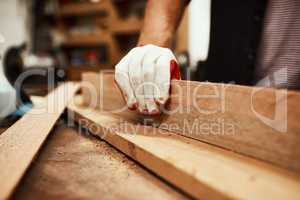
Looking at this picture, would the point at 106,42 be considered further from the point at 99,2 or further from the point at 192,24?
the point at 192,24

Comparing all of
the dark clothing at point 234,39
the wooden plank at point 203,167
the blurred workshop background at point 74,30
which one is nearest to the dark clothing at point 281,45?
the dark clothing at point 234,39

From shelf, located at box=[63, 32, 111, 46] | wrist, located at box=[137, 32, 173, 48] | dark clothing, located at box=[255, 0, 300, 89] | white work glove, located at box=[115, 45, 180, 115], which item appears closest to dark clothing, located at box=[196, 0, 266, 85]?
dark clothing, located at box=[255, 0, 300, 89]

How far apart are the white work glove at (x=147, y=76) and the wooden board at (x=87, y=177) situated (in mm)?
152

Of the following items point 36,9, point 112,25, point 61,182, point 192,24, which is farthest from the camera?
point 36,9

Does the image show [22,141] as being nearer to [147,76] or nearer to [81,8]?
[147,76]

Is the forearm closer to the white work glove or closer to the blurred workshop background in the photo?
the white work glove

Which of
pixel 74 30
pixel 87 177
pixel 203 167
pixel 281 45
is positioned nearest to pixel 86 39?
pixel 74 30

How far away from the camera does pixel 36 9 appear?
129 inches

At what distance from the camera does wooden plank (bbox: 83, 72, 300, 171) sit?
52cm

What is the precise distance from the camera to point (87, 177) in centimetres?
57

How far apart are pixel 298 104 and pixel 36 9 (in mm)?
3356

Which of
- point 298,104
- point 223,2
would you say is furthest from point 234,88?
point 223,2

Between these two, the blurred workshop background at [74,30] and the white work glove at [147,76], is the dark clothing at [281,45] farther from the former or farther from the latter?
the blurred workshop background at [74,30]

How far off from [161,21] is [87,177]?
0.64 meters
